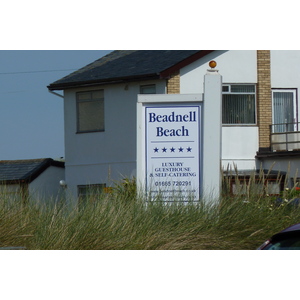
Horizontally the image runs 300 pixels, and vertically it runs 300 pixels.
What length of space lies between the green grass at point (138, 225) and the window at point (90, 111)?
13.3 m

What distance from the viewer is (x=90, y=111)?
2453cm

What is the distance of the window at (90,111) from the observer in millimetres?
24312

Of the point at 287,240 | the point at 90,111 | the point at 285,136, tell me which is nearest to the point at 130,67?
the point at 90,111

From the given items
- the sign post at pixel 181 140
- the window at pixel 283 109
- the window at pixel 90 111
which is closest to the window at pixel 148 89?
the window at pixel 90 111

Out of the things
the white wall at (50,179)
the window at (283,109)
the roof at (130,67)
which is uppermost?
the roof at (130,67)

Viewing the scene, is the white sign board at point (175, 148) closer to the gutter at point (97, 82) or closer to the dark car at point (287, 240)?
the dark car at point (287, 240)

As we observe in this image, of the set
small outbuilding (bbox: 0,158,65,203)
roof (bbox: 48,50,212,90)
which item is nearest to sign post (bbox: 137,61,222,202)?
roof (bbox: 48,50,212,90)

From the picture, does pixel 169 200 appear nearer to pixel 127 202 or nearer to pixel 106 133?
pixel 127 202

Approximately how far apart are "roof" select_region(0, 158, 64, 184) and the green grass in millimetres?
14006

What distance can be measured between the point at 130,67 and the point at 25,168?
5.81 metres

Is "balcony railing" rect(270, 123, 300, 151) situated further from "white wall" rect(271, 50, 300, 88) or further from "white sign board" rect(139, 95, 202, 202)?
"white sign board" rect(139, 95, 202, 202)

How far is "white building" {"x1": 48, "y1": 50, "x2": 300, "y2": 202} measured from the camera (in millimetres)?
22938

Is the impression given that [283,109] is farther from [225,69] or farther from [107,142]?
[107,142]

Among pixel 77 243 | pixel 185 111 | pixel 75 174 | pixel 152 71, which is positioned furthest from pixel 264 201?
pixel 75 174
